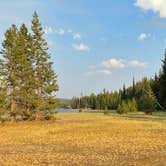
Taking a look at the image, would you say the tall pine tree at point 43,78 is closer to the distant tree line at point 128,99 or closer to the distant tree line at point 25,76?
the distant tree line at point 25,76

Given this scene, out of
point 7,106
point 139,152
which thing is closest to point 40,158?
point 139,152

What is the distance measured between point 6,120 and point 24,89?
15.2ft

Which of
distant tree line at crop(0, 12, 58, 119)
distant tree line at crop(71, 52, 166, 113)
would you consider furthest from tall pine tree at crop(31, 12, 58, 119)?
distant tree line at crop(71, 52, 166, 113)

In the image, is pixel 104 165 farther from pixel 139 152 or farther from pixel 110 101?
pixel 110 101

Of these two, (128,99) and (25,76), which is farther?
(128,99)

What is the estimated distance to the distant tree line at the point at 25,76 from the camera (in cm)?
4094

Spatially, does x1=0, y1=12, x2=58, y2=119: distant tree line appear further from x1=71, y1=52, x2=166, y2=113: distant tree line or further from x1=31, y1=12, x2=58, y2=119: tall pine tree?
x1=71, y1=52, x2=166, y2=113: distant tree line

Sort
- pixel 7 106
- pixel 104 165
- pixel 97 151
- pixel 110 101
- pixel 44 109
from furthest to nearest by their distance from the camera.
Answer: pixel 110 101
pixel 44 109
pixel 7 106
pixel 97 151
pixel 104 165

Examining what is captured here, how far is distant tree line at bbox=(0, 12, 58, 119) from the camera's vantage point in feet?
134

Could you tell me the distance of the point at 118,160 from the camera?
1354 centimetres

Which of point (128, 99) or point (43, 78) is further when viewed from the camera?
point (128, 99)

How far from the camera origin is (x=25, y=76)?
4238cm

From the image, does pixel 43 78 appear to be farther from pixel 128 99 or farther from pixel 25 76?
pixel 128 99

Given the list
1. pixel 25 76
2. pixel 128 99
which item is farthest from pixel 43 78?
pixel 128 99
